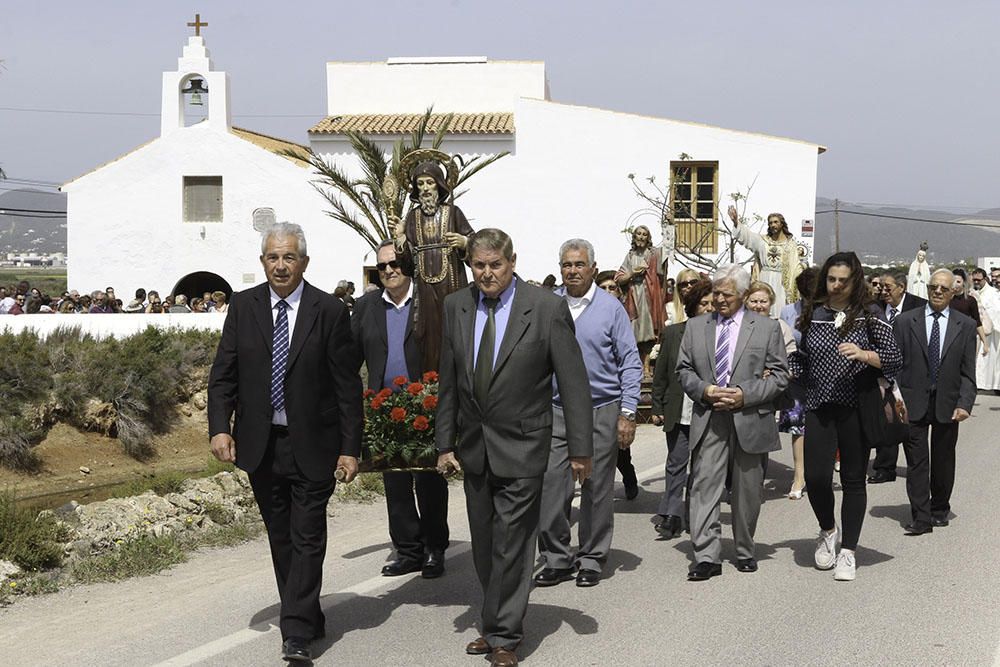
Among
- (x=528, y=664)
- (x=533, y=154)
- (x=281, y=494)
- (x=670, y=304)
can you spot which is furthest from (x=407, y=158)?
(x=533, y=154)

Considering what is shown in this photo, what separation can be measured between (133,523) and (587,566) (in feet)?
12.0

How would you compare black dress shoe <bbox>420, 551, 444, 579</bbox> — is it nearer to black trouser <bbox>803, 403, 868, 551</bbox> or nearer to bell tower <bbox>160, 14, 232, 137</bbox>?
black trouser <bbox>803, 403, 868, 551</bbox>

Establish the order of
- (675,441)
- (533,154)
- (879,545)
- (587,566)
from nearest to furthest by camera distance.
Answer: (587,566) → (879,545) → (675,441) → (533,154)

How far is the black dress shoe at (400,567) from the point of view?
793cm

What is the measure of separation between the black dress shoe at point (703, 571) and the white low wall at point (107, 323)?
13.9 meters

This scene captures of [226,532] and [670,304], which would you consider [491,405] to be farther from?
[670,304]

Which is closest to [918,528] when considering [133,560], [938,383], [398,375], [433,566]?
[938,383]

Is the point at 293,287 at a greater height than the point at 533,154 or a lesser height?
lesser

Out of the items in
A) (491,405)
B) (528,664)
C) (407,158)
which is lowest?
(528,664)

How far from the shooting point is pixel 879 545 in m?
8.91

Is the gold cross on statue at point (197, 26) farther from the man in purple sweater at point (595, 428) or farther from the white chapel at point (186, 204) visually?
the man in purple sweater at point (595, 428)

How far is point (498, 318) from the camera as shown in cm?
624

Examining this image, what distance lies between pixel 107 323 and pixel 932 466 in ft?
49.6

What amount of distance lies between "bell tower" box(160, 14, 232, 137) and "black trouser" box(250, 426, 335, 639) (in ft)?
92.0
